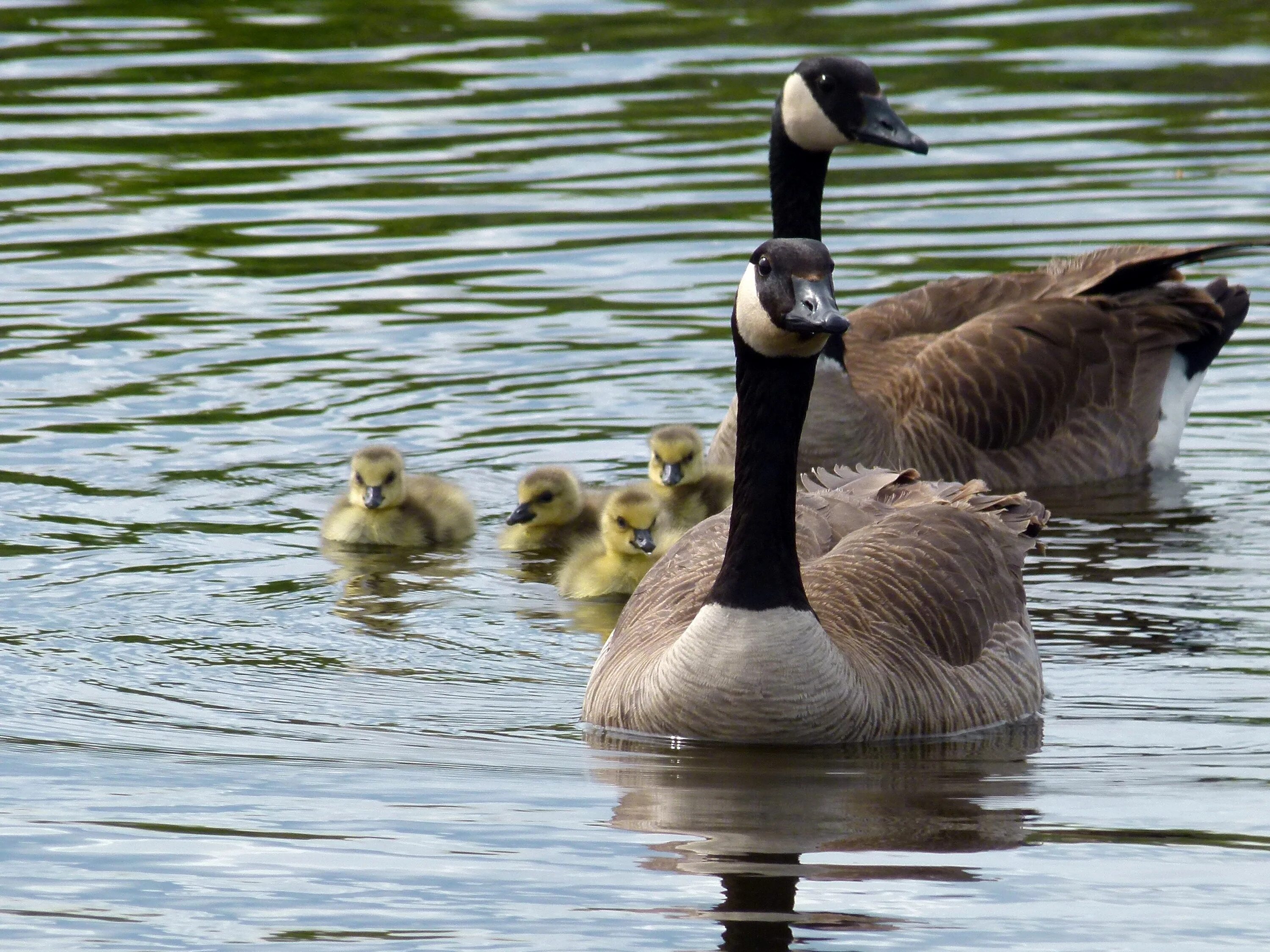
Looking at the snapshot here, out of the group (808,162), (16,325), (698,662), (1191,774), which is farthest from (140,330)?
(1191,774)

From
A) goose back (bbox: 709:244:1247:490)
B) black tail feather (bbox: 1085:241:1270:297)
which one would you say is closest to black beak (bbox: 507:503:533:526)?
goose back (bbox: 709:244:1247:490)

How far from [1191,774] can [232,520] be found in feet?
16.4

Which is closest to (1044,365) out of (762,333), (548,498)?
(548,498)

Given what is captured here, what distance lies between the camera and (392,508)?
10.7 m

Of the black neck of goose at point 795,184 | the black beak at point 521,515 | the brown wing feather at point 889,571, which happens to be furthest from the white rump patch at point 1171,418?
the black beak at point 521,515

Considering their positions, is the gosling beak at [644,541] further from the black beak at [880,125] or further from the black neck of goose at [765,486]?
the black beak at [880,125]

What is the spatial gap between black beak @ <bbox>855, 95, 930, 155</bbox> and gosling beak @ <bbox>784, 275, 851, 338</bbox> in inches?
164

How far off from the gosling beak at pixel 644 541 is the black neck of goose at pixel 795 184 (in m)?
2.35

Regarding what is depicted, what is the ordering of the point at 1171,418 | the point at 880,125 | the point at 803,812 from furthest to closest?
1. the point at 1171,418
2. the point at 880,125
3. the point at 803,812

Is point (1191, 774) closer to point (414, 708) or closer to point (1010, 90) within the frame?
point (414, 708)

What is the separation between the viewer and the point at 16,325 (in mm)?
13578

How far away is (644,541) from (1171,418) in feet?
12.5

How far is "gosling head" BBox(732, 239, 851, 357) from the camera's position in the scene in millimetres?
7160

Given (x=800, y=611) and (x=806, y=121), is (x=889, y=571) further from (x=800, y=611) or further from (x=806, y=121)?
(x=806, y=121)
